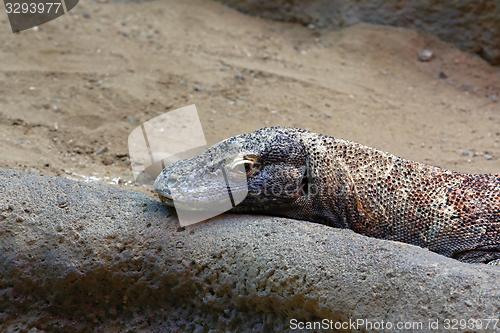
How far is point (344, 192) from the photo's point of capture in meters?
3.32

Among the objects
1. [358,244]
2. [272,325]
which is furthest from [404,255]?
[272,325]

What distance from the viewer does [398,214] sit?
3350 mm

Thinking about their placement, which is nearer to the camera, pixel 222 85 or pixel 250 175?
pixel 250 175

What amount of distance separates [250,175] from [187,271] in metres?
0.52

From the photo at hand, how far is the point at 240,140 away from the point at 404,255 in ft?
3.18

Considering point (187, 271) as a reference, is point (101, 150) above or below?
below

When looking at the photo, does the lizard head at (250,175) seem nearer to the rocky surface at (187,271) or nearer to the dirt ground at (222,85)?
the rocky surface at (187,271)

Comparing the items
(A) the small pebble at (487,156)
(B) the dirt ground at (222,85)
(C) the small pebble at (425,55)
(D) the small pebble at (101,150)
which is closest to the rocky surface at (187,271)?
(B) the dirt ground at (222,85)

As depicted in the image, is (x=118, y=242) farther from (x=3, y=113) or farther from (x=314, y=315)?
(x=3, y=113)

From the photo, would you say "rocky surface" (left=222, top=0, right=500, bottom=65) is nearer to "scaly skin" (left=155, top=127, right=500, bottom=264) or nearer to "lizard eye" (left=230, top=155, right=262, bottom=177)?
"scaly skin" (left=155, top=127, right=500, bottom=264)

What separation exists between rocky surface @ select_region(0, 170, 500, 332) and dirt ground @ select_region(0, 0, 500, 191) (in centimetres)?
131

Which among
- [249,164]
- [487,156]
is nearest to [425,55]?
[487,156]

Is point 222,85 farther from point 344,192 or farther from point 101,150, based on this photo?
point 344,192
